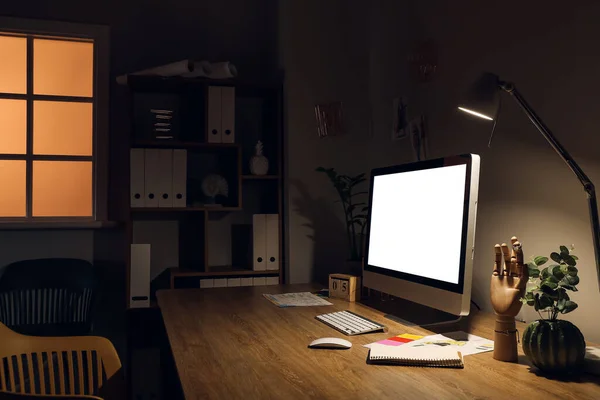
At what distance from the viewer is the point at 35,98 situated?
10.7 feet

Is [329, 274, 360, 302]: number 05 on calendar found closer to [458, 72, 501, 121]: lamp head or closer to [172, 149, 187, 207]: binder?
[458, 72, 501, 121]: lamp head

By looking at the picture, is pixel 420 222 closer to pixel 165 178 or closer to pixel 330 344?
pixel 330 344

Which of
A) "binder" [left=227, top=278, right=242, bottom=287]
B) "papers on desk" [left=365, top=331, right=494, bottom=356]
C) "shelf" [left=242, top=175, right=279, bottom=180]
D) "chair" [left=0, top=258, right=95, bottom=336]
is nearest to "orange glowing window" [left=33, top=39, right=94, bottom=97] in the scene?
"chair" [left=0, top=258, right=95, bottom=336]

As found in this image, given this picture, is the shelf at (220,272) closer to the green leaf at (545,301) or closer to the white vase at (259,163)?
the white vase at (259,163)

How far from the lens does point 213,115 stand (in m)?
2.97

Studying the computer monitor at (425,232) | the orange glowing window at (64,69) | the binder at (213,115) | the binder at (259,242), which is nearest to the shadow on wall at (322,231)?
the binder at (259,242)

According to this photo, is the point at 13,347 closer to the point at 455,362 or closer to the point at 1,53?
the point at 455,362

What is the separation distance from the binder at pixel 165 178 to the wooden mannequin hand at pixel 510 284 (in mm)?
2013

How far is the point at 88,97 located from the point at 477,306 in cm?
255

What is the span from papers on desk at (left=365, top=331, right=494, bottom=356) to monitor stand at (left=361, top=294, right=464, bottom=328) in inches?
5.9

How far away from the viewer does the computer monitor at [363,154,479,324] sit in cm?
142

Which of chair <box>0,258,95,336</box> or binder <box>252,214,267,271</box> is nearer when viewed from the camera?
chair <box>0,258,95,336</box>

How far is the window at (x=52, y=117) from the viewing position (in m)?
3.19

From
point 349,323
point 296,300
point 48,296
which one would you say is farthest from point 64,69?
point 349,323
